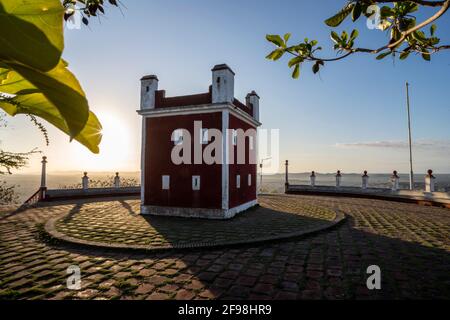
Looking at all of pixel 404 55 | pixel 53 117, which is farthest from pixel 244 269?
pixel 53 117

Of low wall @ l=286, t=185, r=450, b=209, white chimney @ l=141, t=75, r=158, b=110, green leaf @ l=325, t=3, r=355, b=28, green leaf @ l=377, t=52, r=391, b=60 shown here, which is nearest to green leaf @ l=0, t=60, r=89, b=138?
green leaf @ l=325, t=3, r=355, b=28

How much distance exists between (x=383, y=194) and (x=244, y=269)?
16741mm

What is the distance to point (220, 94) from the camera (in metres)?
11.4

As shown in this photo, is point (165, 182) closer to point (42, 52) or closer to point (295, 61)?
point (295, 61)

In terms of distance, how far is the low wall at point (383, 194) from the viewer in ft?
48.6

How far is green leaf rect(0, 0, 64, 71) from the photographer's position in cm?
32

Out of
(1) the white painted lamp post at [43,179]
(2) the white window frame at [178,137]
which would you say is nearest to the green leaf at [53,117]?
(2) the white window frame at [178,137]

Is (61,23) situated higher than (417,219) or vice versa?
(61,23)

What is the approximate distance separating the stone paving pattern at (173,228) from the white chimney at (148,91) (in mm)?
5275

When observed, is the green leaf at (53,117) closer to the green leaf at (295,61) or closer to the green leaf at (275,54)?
the green leaf at (275,54)
